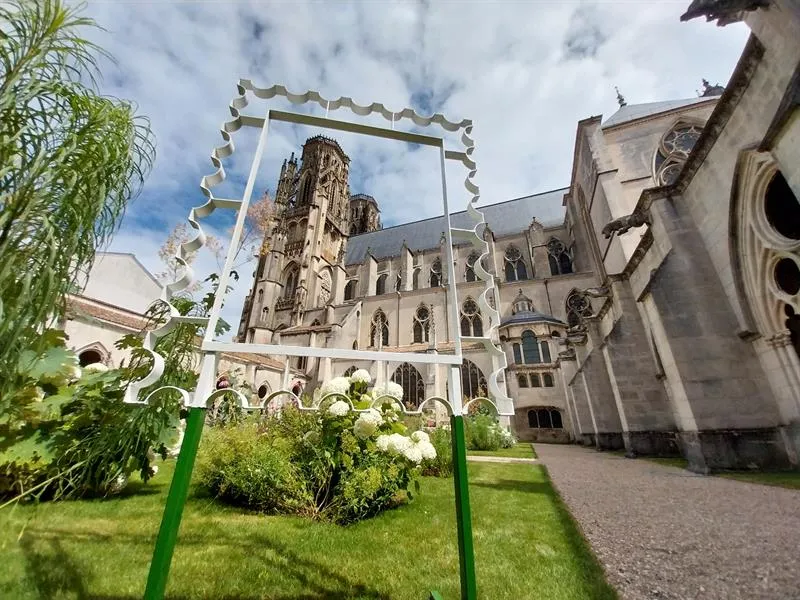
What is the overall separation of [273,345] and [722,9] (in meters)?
8.24

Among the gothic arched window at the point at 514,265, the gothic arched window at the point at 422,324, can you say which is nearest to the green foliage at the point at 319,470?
the gothic arched window at the point at 422,324

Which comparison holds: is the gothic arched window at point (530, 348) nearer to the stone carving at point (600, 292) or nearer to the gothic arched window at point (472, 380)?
the gothic arched window at point (472, 380)

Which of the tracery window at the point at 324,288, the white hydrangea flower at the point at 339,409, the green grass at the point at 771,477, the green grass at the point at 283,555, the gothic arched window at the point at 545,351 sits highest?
the tracery window at the point at 324,288

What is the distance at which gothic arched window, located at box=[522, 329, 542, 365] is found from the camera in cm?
1852

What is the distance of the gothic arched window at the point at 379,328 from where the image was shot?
2450cm

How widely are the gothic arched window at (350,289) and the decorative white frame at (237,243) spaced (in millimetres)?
29232

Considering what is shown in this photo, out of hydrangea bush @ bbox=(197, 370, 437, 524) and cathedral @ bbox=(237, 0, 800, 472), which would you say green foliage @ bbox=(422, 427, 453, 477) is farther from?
cathedral @ bbox=(237, 0, 800, 472)

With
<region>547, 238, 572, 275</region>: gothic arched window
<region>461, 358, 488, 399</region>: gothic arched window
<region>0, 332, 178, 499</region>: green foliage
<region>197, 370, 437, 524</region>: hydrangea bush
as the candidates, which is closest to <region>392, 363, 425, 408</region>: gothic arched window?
<region>461, 358, 488, 399</region>: gothic arched window

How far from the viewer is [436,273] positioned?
27.6m

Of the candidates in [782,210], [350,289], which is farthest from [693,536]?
[350,289]

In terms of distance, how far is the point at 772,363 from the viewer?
5.22 metres

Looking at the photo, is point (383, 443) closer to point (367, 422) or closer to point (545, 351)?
point (367, 422)

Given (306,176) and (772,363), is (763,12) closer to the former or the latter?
(772,363)

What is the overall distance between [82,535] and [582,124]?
57.1ft
